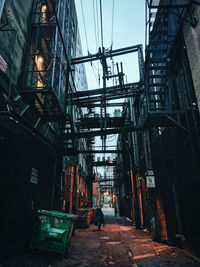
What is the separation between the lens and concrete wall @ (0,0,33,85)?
253 inches

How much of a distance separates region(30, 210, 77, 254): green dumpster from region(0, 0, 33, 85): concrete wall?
5371 mm

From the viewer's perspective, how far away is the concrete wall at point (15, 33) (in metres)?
6.43

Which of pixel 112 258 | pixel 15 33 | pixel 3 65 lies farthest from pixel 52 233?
pixel 15 33

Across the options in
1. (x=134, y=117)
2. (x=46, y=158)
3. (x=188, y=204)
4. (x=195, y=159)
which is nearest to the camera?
(x=195, y=159)

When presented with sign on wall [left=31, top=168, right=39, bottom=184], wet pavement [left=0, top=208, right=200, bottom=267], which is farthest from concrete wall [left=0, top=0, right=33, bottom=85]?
wet pavement [left=0, top=208, right=200, bottom=267]

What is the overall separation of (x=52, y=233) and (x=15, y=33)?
25.7 feet

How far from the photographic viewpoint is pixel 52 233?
20.1ft

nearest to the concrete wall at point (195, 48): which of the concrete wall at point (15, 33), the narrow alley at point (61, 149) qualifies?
the narrow alley at point (61, 149)

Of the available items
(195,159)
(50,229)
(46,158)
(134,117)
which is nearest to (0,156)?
(50,229)

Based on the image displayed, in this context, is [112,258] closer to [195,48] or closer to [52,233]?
[52,233]

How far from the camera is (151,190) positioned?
9.54 meters

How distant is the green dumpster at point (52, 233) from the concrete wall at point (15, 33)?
5371 mm

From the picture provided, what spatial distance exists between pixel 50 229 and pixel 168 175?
592cm

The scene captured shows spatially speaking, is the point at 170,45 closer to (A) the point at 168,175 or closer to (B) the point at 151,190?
(A) the point at 168,175
